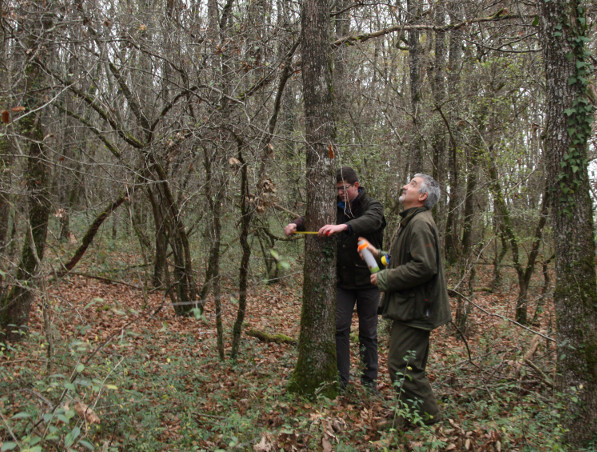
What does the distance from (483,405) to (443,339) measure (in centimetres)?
335

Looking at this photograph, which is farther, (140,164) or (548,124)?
(140,164)

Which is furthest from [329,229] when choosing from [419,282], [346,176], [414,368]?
[414,368]

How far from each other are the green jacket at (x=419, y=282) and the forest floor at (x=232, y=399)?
78 centimetres

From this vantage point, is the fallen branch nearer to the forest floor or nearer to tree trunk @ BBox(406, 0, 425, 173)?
the forest floor

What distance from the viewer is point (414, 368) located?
3.81m

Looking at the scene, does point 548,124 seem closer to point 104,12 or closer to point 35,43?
point 35,43

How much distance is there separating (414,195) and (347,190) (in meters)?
0.79

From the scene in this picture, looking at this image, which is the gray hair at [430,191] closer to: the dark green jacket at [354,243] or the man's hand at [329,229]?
Answer: the dark green jacket at [354,243]

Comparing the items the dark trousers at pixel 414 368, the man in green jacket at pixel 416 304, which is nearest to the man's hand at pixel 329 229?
the man in green jacket at pixel 416 304

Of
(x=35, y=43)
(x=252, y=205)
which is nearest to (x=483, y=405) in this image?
(x=252, y=205)

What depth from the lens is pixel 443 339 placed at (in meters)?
7.28

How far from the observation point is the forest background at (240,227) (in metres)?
3.44

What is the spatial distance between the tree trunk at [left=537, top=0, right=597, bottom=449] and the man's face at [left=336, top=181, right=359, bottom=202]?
184 centimetres

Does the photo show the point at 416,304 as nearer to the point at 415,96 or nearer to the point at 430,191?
the point at 430,191
